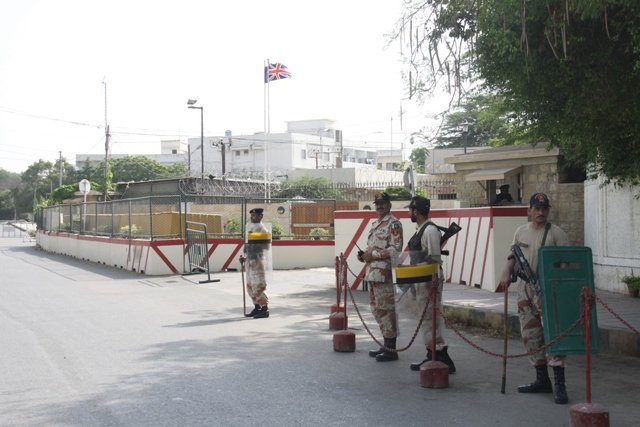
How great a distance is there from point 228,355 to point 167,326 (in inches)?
119

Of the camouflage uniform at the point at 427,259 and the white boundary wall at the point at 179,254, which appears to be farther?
the white boundary wall at the point at 179,254

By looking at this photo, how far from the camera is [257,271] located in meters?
13.2

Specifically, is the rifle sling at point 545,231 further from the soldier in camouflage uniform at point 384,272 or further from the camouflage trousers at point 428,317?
the soldier in camouflage uniform at point 384,272

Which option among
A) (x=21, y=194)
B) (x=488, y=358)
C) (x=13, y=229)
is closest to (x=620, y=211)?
(x=488, y=358)

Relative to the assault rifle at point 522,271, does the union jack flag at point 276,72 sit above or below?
above

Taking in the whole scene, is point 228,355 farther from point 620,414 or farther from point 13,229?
point 13,229

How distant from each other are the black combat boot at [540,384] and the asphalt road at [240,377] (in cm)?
12

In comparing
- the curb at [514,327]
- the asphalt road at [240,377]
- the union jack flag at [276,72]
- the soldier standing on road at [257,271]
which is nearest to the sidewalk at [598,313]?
the curb at [514,327]

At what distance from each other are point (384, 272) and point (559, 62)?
3.46m

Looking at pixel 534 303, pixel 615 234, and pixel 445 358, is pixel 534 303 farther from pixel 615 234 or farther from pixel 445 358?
pixel 615 234

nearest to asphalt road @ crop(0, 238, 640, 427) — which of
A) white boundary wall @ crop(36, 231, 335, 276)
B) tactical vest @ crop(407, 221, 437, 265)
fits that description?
tactical vest @ crop(407, 221, 437, 265)

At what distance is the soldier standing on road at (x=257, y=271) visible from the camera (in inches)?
517

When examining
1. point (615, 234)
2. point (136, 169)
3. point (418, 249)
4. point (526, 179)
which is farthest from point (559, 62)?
point (136, 169)

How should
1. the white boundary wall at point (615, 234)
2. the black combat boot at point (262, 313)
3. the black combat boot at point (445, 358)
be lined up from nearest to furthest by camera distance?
the black combat boot at point (445, 358) < the black combat boot at point (262, 313) < the white boundary wall at point (615, 234)
